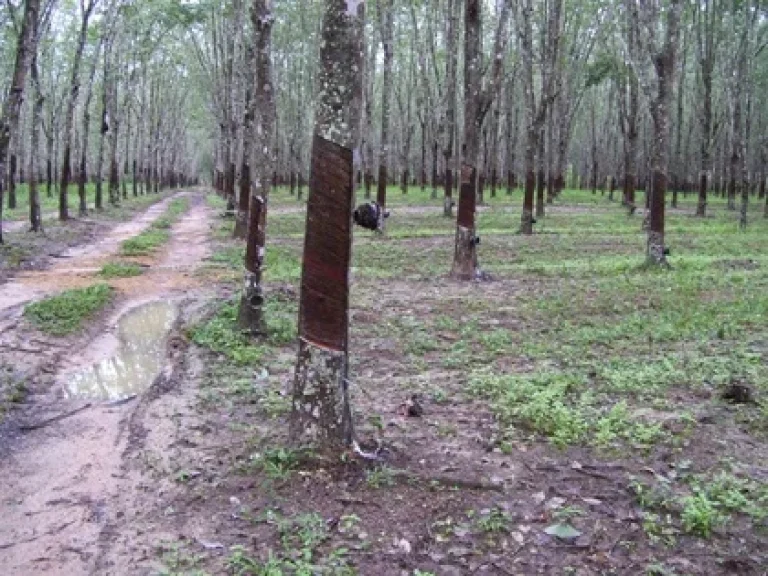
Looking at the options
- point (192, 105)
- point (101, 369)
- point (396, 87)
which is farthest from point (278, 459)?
point (192, 105)

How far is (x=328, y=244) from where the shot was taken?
496 cm

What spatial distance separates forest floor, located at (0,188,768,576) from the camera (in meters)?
4.09

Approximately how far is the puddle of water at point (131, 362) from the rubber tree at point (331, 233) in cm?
286

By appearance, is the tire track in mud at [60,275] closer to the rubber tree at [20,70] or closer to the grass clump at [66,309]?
the grass clump at [66,309]

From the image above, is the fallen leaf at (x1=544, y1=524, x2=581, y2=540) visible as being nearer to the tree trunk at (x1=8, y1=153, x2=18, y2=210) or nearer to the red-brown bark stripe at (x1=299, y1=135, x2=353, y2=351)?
the red-brown bark stripe at (x1=299, y1=135, x2=353, y2=351)

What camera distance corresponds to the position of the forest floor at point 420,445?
161 inches

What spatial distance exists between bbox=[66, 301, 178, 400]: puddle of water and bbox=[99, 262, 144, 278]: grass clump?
2.71 meters

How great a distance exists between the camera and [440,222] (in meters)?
24.3

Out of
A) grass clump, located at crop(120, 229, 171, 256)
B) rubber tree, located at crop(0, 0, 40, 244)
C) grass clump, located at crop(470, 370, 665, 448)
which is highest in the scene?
rubber tree, located at crop(0, 0, 40, 244)

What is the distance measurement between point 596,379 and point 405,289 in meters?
5.75

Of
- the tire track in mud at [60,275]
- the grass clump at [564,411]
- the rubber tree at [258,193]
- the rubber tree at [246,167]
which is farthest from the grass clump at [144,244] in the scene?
the grass clump at [564,411]

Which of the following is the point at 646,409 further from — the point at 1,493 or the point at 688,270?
the point at 688,270

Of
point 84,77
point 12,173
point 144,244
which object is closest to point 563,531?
point 144,244

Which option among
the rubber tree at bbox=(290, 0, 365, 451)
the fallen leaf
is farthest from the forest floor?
the rubber tree at bbox=(290, 0, 365, 451)
